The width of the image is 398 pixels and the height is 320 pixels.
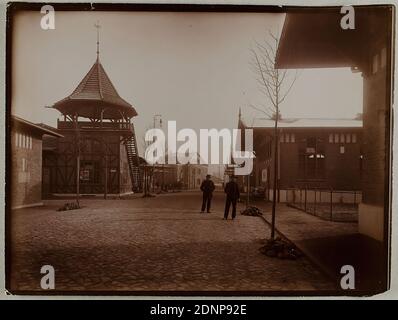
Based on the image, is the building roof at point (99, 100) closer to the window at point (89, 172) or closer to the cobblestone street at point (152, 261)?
the window at point (89, 172)

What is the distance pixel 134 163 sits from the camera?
28.9 meters

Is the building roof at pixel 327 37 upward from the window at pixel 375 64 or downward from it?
upward

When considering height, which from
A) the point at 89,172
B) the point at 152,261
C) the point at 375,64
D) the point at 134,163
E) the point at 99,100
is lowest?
the point at 152,261

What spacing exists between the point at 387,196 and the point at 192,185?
41.0m

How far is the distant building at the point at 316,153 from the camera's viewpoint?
16.0 metres

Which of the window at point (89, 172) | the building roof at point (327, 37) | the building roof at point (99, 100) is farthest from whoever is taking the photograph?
the window at point (89, 172)

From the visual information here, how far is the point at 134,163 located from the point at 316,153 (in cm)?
1556

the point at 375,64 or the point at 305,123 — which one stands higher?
the point at 375,64

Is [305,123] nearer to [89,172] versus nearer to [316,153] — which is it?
[316,153]

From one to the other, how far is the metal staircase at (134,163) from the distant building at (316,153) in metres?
10.9

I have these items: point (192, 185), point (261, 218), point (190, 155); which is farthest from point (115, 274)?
point (192, 185)

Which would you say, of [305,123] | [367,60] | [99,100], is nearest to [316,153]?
[305,123]

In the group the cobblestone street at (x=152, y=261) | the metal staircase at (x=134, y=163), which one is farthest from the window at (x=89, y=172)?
the cobblestone street at (x=152, y=261)

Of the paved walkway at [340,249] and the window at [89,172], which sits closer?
the paved walkway at [340,249]
